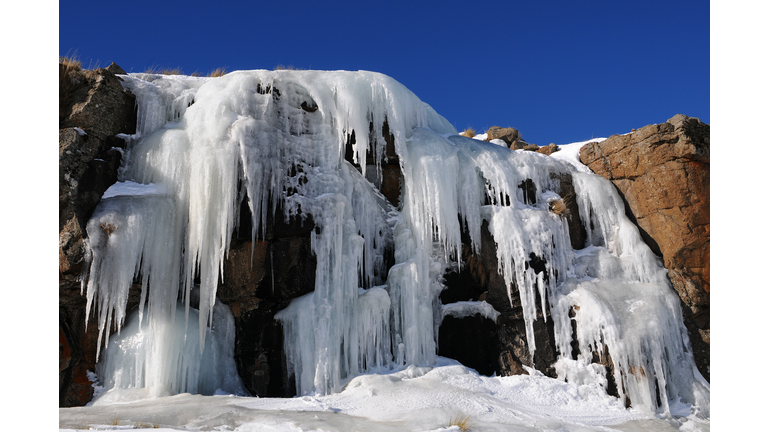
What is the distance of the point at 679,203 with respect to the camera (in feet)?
31.0

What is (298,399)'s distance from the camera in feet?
23.2

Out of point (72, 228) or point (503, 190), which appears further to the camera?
point (503, 190)

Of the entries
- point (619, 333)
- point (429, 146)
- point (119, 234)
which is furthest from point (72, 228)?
point (619, 333)

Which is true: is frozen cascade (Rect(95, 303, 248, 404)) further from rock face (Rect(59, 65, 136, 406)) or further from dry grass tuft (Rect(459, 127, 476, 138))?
dry grass tuft (Rect(459, 127, 476, 138))

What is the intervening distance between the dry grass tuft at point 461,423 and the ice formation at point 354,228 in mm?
2412

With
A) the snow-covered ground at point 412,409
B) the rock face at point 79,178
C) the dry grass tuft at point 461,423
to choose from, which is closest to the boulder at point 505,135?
the snow-covered ground at point 412,409

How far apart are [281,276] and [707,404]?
7149mm

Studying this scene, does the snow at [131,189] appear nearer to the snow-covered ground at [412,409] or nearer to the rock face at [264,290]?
the rock face at [264,290]

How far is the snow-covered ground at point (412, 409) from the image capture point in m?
5.57

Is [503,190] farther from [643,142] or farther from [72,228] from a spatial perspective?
[72,228]

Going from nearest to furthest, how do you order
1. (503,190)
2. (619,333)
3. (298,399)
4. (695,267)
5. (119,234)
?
(298,399) < (119,234) < (619,333) < (695,267) < (503,190)

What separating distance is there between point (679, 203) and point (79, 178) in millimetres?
10201

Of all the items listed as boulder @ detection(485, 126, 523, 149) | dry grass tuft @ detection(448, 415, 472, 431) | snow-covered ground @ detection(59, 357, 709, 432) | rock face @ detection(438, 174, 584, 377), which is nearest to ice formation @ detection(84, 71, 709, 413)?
rock face @ detection(438, 174, 584, 377)

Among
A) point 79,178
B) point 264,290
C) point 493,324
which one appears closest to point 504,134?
point 493,324
